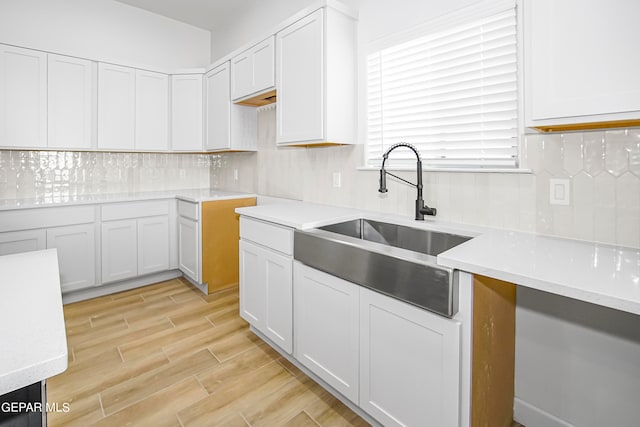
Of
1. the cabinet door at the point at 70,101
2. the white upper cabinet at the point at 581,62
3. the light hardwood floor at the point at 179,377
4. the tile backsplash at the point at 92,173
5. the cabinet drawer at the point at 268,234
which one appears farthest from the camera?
A: the tile backsplash at the point at 92,173

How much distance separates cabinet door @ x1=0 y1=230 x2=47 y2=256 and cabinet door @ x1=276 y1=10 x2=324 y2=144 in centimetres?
211

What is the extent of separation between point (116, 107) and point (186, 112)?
65 cm

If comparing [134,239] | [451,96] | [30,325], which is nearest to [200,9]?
[134,239]

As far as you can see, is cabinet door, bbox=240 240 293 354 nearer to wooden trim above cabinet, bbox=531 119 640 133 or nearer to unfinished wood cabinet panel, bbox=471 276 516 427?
unfinished wood cabinet panel, bbox=471 276 516 427

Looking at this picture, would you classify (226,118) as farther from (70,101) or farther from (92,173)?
(92,173)

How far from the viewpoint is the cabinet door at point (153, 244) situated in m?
3.35

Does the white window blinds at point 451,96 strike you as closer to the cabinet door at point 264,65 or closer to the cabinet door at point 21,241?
Answer: the cabinet door at point 264,65

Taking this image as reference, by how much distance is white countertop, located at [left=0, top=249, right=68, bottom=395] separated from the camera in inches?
22.2

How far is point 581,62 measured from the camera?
1.12 metres

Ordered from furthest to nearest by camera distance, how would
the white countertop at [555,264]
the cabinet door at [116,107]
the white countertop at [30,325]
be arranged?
1. the cabinet door at [116,107]
2. the white countertop at [555,264]
3. the white countertop at [30,325]

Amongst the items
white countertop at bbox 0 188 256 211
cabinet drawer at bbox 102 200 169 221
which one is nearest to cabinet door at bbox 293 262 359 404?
white countertop at bbox 0 188 256 211

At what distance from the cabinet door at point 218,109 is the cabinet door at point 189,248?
2.77ft

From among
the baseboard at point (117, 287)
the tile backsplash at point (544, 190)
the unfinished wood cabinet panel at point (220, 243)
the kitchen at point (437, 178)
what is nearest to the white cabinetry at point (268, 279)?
the kitchen at point (437, 178)

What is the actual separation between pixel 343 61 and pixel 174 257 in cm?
255
